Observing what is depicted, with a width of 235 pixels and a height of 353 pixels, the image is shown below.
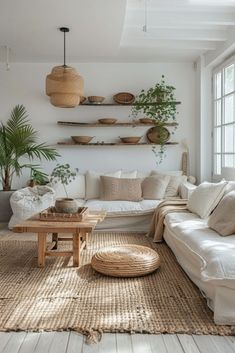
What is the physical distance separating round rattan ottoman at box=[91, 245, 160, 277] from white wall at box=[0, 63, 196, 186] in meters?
2.76

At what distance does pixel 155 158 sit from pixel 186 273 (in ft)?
9.67

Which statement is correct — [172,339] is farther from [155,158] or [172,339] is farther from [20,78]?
[20,78]

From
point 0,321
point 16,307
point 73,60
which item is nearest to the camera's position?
point 0,321

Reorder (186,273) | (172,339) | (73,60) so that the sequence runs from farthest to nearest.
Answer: (73,60) < (186,273) < (172,339)

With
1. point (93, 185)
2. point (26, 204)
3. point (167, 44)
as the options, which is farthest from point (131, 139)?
point (26, 204)

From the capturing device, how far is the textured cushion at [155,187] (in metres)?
5.03

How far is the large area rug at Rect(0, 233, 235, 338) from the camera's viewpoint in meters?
2.20

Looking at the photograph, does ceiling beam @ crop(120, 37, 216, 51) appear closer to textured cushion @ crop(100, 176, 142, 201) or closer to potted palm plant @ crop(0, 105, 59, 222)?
textured cushion @ crop(100, 176, 142, 201)

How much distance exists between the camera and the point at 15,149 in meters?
5.40

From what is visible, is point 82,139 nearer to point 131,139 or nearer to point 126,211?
point 131,139

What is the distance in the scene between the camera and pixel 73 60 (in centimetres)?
561

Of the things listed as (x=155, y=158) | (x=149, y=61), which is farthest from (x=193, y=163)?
(x=149, y=61)

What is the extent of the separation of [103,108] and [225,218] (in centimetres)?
328

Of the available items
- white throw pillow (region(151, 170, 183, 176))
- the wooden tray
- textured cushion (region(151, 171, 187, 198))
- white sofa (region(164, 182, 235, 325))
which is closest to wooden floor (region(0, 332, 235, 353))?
white sofa (region(164, 182, 235, 325))
